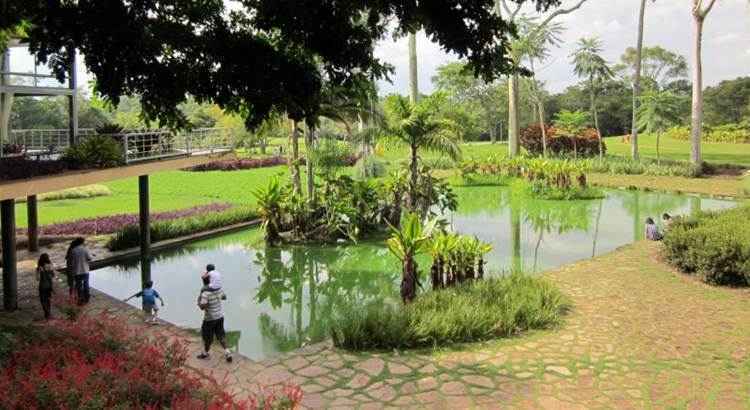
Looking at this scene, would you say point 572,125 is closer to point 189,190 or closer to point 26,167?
point 189,190

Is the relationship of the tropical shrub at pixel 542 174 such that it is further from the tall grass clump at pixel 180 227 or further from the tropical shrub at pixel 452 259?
the tropical shrub at pixel 452 259

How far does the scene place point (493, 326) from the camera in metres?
8.58

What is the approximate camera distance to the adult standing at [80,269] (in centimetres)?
1023

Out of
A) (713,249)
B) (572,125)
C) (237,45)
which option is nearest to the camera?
(237,45)

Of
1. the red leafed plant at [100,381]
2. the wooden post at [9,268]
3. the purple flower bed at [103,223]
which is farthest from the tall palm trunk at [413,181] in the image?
the red leafed plant at [100,381]

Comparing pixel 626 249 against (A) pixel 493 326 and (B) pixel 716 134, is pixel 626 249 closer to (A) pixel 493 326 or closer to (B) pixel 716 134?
(A) pixel 493 326

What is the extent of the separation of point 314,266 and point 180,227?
16.5ft

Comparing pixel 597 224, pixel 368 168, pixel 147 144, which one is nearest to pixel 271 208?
pixel 147 144

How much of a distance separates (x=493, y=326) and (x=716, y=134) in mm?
44733

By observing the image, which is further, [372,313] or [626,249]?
[626,249]

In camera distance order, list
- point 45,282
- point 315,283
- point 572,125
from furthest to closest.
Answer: point 572,125
point 315,283
point 45,282

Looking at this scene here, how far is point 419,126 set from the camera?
1620 centimetres

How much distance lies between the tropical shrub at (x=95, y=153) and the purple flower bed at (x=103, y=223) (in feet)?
18.6

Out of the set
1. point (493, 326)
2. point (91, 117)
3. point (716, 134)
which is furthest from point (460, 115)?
point (493, 326)
